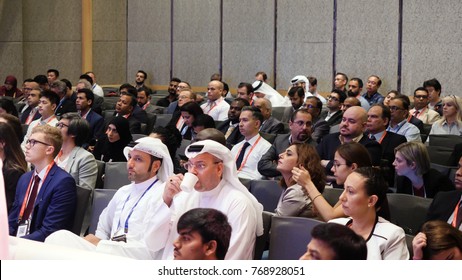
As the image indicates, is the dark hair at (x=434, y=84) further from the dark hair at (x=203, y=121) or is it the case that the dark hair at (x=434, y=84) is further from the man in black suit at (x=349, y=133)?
the man in black suit at (x=349, y=133)

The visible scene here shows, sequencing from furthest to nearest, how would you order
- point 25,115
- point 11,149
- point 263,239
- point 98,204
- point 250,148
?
point 25,115
point 250,148
point 11,149
point 98,204
point 263,239

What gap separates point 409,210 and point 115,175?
244cm

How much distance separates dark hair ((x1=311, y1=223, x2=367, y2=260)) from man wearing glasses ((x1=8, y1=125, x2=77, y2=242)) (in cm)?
278

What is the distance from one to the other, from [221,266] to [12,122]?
495cm

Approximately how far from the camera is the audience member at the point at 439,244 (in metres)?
3.31

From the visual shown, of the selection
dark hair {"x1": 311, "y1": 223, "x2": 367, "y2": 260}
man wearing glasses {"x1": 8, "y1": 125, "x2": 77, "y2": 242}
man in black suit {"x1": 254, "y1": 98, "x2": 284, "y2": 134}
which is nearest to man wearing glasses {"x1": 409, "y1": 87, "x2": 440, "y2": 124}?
man in black suit {"x1": 254, "y1": 98, "x2": 284, "y2": 134}

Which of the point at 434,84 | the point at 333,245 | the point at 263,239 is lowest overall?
the point at 263,239

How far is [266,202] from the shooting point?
221 inches

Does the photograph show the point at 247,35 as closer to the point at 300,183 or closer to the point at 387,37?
the point at 387,37

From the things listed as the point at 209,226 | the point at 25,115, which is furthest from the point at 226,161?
the point at 25,115

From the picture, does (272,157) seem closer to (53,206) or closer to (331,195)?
(331,195)

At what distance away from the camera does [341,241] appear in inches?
101

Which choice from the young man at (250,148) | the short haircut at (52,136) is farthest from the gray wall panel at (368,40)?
the short haircut at (52,136)

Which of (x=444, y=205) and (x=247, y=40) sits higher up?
(x=247, y=40)
